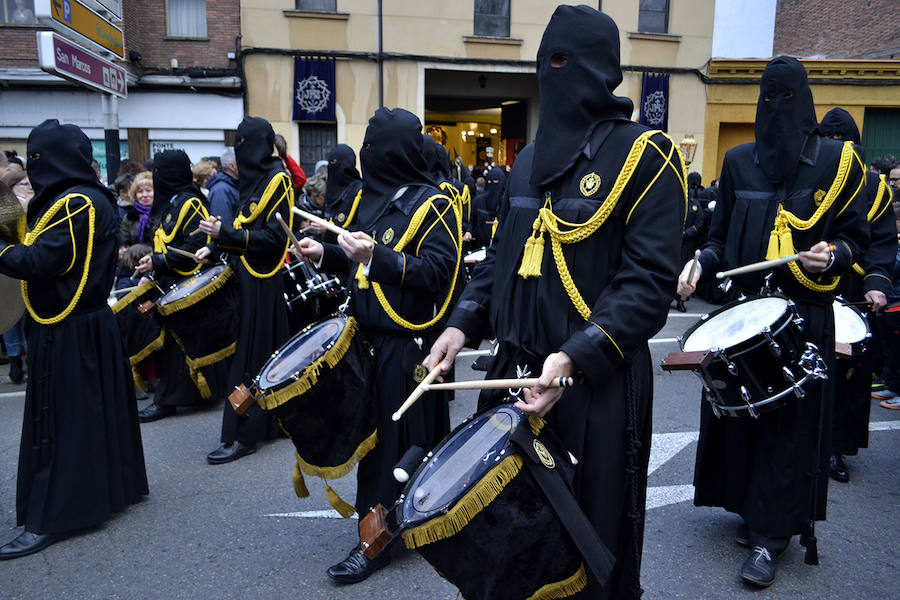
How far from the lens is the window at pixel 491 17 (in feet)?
60.3

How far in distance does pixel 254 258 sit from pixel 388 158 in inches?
84.6

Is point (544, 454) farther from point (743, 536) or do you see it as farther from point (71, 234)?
point (71, 234)

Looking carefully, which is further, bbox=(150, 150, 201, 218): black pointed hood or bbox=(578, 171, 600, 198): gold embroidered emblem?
bbox=(150, 150, 201, 218): black pointed hood

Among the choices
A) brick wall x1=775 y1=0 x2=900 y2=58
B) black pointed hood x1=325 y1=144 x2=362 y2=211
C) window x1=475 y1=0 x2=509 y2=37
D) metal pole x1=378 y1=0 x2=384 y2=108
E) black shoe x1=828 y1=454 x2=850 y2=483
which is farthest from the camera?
brick wall x1=775 y1=0 x2=900 y2=58

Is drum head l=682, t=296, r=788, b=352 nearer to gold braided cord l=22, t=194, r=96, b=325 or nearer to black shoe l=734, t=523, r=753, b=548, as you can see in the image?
black shoe l=734, t=523, r=753, b=548

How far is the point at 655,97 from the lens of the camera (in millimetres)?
19375

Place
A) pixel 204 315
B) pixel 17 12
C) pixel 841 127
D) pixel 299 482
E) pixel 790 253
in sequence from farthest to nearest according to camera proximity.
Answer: pixel 17 12 → pixel 841 127 → pixel 204 315 → pixel 299 482 → pixel 790 253

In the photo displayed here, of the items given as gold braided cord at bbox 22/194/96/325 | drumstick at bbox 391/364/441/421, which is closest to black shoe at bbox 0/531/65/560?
gold braided cord at bbox 22/194/96/325

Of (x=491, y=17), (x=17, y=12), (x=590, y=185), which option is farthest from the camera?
(x=491, y=17)

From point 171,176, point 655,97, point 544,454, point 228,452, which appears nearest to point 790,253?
point 544,454

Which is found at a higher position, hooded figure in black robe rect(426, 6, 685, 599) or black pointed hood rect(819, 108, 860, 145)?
black pointed hood rect(819, 108, 860, 145)

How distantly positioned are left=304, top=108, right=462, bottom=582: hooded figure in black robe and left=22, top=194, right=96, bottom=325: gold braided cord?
134 centimetres

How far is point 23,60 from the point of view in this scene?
1659 cm

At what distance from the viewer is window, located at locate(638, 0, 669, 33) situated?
64.3 ft
